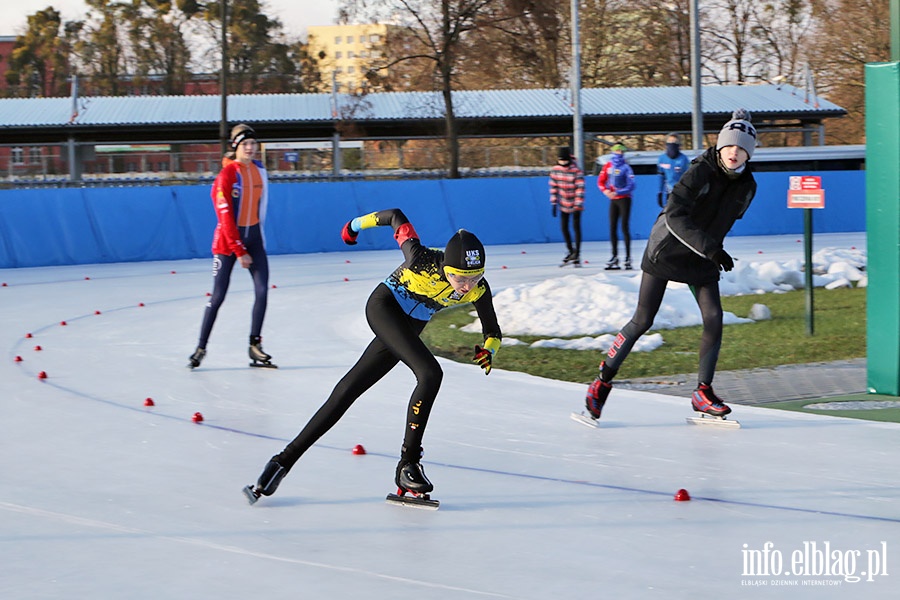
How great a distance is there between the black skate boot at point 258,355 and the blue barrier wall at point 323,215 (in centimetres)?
1140

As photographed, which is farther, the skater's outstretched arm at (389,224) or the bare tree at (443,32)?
the bare tree at (443,32)

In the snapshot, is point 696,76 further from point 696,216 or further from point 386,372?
point 386,372

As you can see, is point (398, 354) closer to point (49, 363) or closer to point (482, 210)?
point (49, 363)

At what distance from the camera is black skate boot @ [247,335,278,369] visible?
27.3 feet

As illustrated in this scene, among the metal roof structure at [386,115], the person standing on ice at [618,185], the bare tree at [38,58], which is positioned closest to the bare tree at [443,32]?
the metal roof structure at [386,115]

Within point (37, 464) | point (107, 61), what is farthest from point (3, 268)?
point (107, 61)

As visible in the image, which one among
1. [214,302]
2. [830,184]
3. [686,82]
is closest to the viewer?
[214,302]

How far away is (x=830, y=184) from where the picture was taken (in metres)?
23.8

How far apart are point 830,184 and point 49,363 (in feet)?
62.9

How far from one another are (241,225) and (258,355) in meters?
0.99

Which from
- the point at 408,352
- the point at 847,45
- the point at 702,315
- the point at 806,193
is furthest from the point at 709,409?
the point at 847,45

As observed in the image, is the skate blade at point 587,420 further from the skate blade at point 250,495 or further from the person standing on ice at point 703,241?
the skate blade at point 250,495

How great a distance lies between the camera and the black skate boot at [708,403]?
621 cm

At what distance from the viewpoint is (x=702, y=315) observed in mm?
6113
